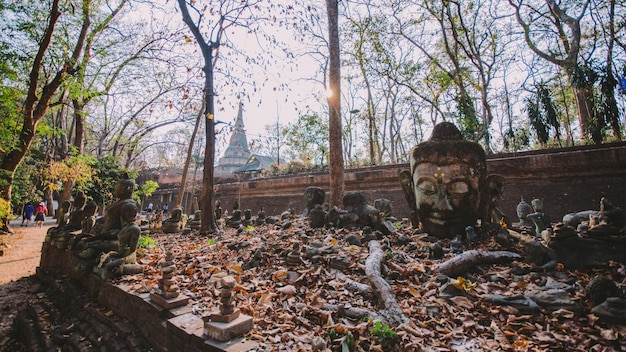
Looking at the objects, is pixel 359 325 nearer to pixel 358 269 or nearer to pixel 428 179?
pixel 358 269

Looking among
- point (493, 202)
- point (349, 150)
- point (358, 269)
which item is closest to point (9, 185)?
point (358, 269)

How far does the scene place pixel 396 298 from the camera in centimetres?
258

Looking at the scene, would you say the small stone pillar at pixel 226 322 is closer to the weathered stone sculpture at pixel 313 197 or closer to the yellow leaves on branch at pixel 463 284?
the yellow leaves on branch at pixel 463 284

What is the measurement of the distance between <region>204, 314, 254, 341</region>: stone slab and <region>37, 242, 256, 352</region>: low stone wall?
4cm

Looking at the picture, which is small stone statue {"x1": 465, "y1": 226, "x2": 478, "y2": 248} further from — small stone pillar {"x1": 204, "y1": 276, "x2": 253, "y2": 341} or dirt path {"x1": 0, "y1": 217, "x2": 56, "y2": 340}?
dirt path {"x1": 0, "y1": 217, "x2": 56, "y2": 340}

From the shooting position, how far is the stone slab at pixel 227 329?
1.96 meters

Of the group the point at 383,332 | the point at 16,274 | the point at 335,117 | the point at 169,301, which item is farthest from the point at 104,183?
the point at 383,332

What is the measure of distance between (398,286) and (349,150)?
2319 cm

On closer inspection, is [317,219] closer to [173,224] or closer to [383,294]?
[383,294]

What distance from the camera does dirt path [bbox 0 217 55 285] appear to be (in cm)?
627

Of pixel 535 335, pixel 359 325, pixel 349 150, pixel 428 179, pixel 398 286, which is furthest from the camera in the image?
pixel 349 150

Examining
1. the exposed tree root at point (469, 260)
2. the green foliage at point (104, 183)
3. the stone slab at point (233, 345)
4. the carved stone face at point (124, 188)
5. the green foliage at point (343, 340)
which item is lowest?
the green foliage at point (343, 340)

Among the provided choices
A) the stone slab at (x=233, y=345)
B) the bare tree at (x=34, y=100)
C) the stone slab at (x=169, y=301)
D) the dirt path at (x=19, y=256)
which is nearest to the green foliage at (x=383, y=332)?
the stone slab at (x=233, y=345)

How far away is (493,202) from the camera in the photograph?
3.99 m
